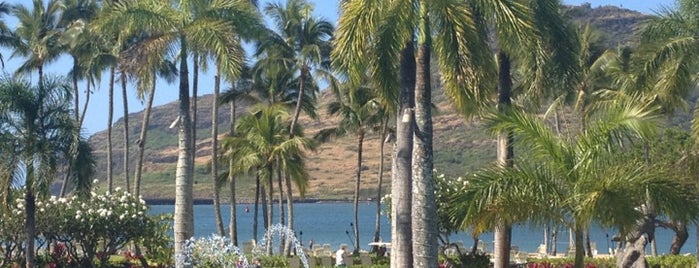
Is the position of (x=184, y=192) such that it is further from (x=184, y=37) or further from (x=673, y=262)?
(x=673, y=262)

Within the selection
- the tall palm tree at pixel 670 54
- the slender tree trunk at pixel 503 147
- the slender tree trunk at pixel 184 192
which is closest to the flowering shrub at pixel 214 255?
the slender tree trunk at pixel 184 192

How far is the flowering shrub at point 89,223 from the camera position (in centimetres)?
3014

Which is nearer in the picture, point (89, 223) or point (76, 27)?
point (89, 223)

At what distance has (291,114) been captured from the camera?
143 ft

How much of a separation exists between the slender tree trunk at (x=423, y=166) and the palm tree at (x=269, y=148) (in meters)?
20.0

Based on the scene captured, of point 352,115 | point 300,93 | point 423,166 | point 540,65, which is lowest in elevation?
point 423,166

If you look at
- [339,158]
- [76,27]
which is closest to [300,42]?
[76,27]

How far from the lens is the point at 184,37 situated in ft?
70.2

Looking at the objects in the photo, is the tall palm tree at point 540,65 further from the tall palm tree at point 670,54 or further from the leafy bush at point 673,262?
the leafy bush at point 673,262

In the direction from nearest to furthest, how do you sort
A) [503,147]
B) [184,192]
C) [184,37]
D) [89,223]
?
[184,192]
[184,37]
[503,147]
[89,223]

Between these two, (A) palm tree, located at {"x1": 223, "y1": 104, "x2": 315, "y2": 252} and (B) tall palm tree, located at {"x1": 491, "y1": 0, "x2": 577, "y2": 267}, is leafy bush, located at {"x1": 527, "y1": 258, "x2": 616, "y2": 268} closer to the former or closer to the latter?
(B) tall palm tree, located at {"x1": 491, "y1": 0, "x2": 577, "y2": 267}

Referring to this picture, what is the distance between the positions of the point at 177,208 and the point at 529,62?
786 centimetres

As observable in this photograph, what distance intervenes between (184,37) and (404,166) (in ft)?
19.0

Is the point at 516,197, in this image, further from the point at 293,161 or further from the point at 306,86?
the point at 306,86
